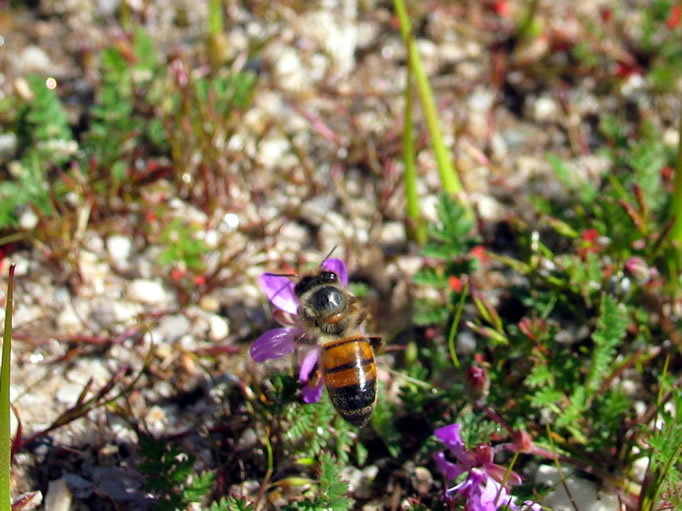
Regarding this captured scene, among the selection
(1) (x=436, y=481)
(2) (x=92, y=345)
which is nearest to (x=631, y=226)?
(1) (x=436, y=481)

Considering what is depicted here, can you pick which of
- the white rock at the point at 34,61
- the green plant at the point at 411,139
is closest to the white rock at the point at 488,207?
the green plant at the point at 411,139

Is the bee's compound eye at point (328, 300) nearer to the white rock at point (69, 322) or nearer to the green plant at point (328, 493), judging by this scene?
the green plant at point (328, 493)

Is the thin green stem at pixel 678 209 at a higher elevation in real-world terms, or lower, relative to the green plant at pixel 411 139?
lower

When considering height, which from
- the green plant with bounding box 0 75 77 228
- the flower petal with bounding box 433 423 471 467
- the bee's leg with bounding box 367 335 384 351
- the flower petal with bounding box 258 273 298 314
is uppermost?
the green plant with bounding box 0 75 77 228

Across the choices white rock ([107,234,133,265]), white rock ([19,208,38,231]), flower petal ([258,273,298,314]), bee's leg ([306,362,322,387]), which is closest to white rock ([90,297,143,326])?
white rock ([107,234,133,265])

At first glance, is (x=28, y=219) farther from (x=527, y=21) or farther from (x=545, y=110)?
(x=527, y=21)

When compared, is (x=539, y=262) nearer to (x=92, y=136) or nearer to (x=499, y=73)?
(x=499, y=73)

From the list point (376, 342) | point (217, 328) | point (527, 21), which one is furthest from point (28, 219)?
point (527, 21)

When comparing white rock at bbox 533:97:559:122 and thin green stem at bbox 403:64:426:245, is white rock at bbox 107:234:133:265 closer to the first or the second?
thin green stem at bbox 403:64:426:245
